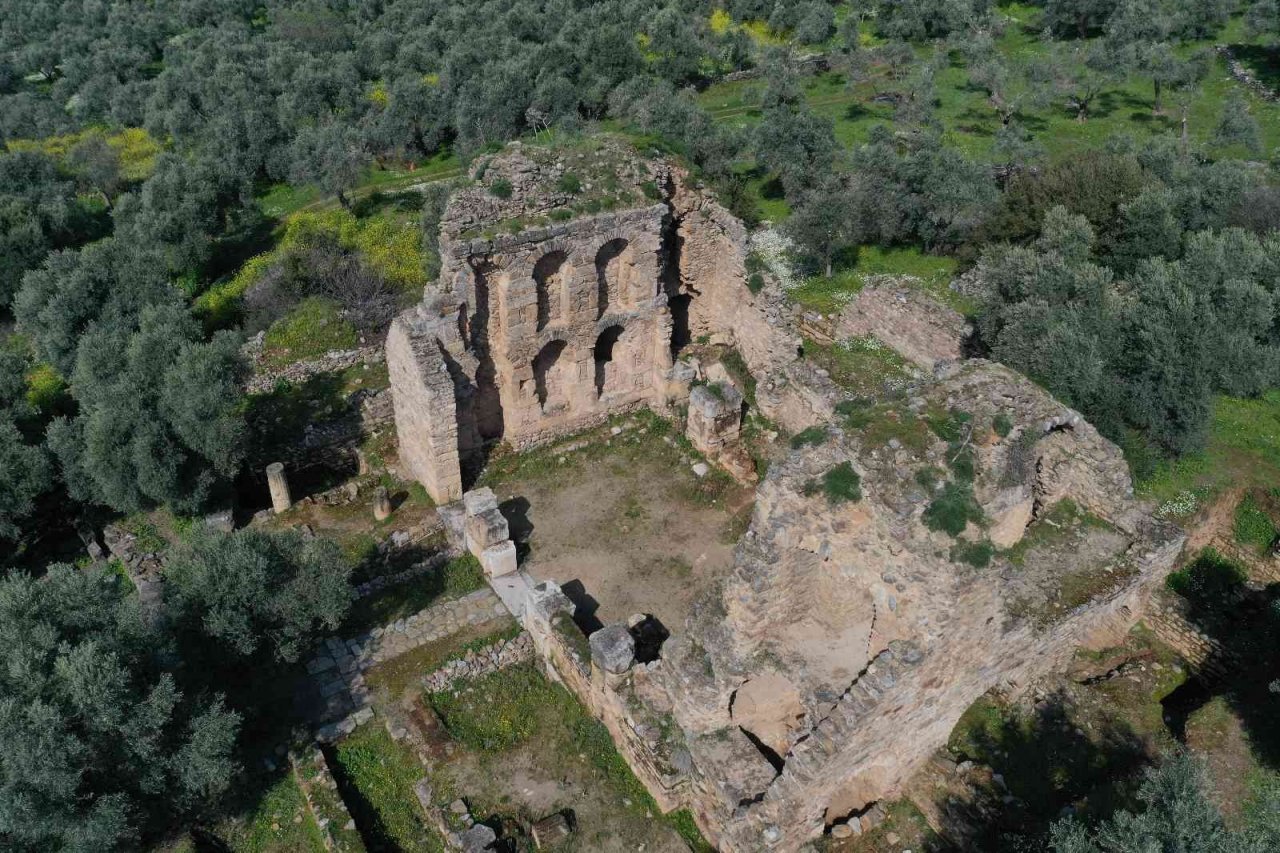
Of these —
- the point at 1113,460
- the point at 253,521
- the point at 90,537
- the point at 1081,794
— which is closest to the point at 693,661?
the point at 1081,794

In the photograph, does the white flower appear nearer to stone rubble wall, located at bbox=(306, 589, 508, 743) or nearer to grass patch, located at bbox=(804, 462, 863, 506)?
stone rubble wall, located at bbox=(306, 589, 508, 743)

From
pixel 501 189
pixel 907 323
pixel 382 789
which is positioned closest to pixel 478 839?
pixel 382 789

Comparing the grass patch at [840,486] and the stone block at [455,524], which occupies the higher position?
the grass patch at [840,486]

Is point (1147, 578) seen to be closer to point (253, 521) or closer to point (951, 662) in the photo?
point (951, 662)

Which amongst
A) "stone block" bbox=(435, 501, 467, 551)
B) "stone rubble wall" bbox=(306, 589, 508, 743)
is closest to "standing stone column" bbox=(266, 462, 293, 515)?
"stone block" bbox=(435, 501, 467, 551)

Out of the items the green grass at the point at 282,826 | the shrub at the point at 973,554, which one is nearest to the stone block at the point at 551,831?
the green grass at the point at 282,826

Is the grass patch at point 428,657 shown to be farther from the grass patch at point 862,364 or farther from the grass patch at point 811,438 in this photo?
the grass patch at point 862,364

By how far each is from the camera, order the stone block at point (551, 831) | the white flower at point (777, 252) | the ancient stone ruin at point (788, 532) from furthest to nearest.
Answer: the white flower at point (777, 252), the stone block at point (551, 831), the ancient stone ruin at point (788, 532)
